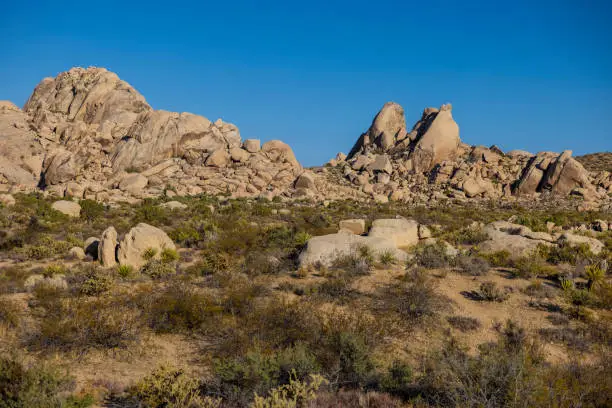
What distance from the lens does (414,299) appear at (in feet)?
32.7

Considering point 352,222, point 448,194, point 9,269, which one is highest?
point 448,194

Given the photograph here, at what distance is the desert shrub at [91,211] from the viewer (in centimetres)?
2469

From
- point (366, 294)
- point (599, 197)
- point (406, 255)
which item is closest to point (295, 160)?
point (599, 197)

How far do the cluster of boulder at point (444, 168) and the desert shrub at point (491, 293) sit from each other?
30419 mm

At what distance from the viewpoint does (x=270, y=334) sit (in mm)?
8211

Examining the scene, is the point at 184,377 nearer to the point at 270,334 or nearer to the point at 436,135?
the point at 270,334

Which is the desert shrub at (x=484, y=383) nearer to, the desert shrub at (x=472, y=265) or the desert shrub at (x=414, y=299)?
the desert shrub at (x=414, y=299)

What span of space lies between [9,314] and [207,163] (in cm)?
3673

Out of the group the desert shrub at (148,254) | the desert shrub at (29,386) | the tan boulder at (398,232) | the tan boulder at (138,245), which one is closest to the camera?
the desert shrub at (29,386)

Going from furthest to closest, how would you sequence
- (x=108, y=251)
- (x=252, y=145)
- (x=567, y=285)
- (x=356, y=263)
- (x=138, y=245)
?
(x=252, y=145)
(x=138, y=245)
(x=108, y=251)
(x=356, y=263)
(x=567, y=285)

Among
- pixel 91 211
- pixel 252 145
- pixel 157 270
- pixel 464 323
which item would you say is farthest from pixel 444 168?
pixel 157 270

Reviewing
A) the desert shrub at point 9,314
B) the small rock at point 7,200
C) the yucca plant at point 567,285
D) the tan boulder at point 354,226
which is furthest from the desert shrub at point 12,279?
the small rock at point 7,200

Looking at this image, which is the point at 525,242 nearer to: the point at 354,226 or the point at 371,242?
the point at 371,242

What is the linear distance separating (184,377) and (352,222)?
1401cm
